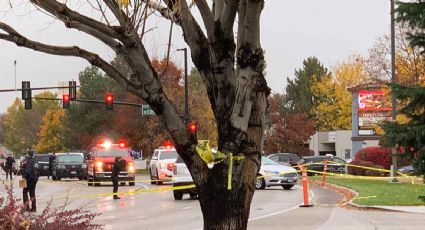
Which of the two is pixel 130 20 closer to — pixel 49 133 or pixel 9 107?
pixel 49 133

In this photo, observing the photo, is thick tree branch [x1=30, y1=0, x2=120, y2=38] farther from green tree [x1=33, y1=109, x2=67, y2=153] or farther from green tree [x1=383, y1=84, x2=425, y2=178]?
green tree [x1=33, y1=109, x2=67, y2=153]

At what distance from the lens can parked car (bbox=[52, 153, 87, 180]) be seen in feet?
143

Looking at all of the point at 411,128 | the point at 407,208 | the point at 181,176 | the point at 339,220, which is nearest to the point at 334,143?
the point at 181,176

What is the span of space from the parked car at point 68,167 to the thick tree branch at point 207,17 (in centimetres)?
3801

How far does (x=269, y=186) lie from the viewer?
2959cm

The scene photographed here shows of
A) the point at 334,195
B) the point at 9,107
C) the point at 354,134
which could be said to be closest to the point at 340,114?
the point at 354,134

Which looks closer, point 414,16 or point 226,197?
point 226,197

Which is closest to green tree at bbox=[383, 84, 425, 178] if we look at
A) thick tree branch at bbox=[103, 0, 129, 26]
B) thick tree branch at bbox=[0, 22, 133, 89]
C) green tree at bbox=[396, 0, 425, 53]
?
green tree at bbox=[396, 0, 425, 53]

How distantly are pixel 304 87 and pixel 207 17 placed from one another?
92861mm

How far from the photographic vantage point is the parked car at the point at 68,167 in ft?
143

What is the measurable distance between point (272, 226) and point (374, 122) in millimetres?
39189

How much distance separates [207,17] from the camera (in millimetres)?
6488

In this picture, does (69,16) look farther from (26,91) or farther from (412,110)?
(26,91)

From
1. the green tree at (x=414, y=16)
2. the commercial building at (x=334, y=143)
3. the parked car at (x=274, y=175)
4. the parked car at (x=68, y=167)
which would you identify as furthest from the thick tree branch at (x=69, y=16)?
the commercial building at (x=334, y=143)
